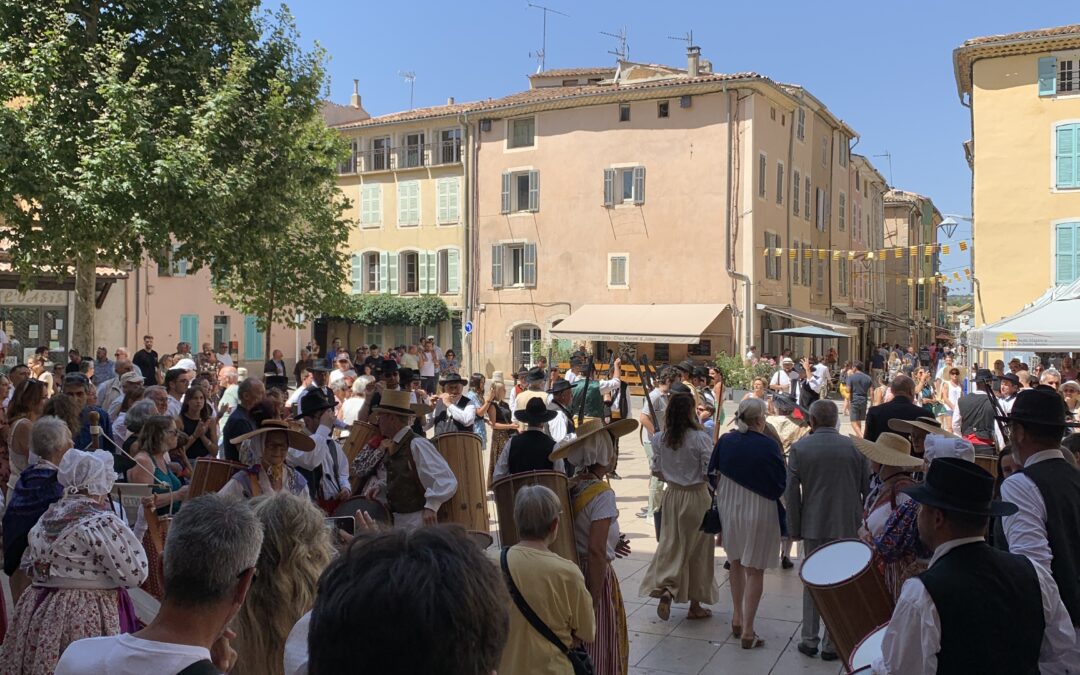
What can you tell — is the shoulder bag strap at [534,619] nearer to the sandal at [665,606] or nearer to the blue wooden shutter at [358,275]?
the sandal at [665,606]

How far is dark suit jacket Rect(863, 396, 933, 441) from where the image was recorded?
738cm

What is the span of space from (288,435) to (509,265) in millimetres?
30412

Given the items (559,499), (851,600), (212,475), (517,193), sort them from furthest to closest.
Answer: (517,193)
(212,475)
(559,499)
(851,600)

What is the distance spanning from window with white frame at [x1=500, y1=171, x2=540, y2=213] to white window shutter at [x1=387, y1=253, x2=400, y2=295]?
19.2 feet

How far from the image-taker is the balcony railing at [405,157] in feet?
122

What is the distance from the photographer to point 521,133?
35.1 m

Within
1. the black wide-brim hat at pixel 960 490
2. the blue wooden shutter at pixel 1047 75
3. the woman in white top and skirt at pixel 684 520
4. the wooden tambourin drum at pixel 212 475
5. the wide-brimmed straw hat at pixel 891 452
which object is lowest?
the woman in white top and skirt at pixel 684 520

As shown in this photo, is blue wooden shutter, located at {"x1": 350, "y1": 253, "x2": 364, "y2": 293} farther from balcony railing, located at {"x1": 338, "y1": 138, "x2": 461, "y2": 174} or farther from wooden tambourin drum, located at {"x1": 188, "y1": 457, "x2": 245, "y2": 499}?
wooden tambourin drum, located at {"x1": 188, "y1": 457, "x2": 245, "y2": 499}

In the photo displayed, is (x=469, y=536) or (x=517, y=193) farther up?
(x=517, y=193)

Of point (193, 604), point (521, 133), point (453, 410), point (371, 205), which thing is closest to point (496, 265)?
point (521, 133)

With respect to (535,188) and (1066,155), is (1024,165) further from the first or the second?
(535,188)

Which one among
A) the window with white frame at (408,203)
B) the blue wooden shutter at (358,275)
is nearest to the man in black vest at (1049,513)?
the window with white frame at (408,203)

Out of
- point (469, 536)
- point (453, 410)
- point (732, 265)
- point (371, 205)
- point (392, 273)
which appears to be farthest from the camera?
point (371, 205)

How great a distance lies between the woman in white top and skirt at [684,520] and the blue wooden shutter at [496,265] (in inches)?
1132
